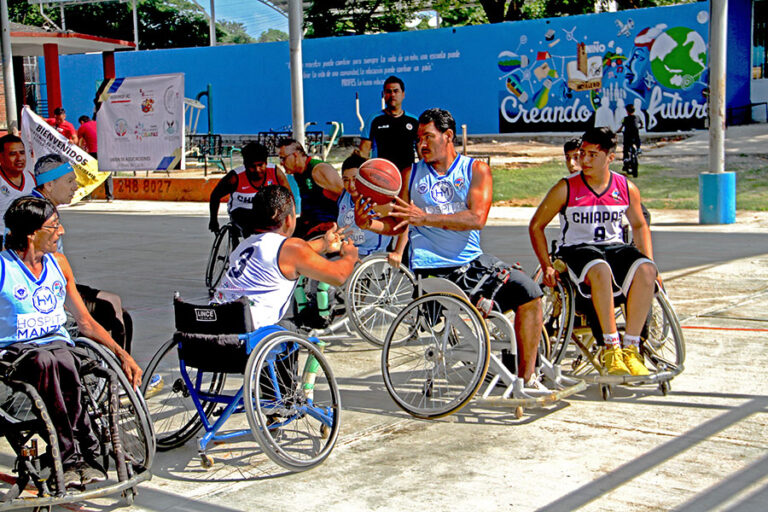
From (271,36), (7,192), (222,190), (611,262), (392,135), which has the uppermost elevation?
(271,36)

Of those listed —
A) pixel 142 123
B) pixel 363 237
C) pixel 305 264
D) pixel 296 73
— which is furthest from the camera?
pixel 142 123

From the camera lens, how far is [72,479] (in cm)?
454

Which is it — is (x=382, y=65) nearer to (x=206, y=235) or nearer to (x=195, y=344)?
(x=206, y=235)

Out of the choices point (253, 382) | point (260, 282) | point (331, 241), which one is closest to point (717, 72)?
point (331, 241)

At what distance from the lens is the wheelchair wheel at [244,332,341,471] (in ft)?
15.5

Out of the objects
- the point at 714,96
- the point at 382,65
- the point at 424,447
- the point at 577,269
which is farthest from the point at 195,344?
the point at 382,65

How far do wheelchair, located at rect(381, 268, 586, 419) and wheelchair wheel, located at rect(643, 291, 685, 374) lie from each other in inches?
22.4

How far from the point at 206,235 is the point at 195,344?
10049 mm

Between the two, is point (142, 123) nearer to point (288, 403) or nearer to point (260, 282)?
point (260, 282)

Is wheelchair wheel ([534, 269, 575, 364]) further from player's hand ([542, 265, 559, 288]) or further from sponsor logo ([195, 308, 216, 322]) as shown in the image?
sponsor logo ([195, 308, 216, 322])

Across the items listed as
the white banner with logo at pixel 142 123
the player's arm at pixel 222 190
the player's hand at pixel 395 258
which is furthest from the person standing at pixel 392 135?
the white banner with logo at pixel 142 123

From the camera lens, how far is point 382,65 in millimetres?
32625

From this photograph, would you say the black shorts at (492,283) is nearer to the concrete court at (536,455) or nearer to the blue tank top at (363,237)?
the concrete court at (536,455)

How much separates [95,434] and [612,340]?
123 inches
